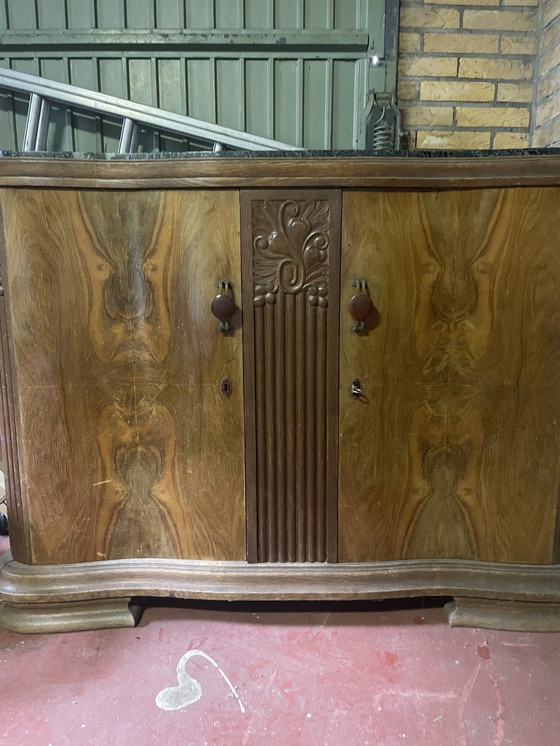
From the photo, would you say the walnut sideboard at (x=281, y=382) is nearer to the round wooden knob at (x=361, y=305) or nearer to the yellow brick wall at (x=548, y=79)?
the round wooden knob at (x=361, y=305)

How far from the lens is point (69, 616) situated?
1.17m

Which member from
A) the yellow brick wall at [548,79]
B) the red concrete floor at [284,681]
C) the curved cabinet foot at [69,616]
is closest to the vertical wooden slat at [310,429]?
the red concrete floor at [284,681]

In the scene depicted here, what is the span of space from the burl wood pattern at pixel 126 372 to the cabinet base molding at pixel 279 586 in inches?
2.0

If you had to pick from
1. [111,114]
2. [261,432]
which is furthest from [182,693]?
[111,114]

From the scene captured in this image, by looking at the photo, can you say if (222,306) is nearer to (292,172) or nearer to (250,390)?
(250,390)

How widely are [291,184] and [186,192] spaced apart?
259mm

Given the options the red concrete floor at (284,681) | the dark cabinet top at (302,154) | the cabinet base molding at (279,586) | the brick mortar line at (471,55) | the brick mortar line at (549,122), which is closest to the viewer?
the red concrete floor at (284,681)

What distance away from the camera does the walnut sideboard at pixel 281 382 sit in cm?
104

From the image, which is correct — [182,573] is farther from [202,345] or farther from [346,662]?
[202,345]

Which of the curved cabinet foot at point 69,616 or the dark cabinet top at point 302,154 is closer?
the dark cabinet top at point 302,154

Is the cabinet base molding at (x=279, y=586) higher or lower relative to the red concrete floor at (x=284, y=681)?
higher

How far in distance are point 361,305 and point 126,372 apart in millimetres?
630

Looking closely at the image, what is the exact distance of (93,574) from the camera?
1.16 m

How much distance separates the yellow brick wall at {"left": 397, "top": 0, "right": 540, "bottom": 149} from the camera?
154 centimetres
